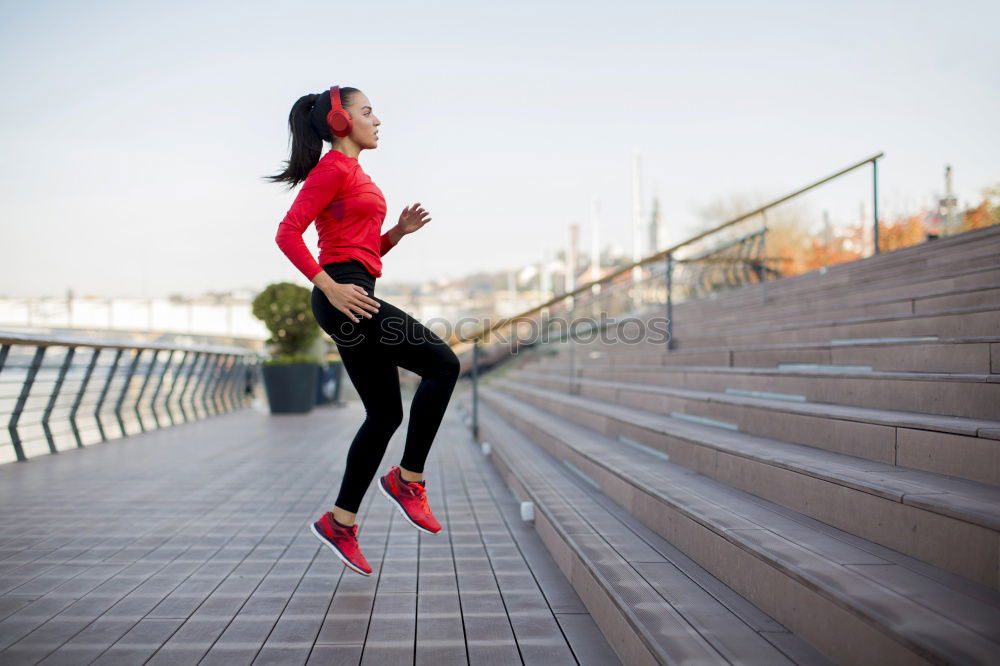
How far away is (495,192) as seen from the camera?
1738 centimetres

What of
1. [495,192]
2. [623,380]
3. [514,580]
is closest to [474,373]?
[623,380]

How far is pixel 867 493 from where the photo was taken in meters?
1.90

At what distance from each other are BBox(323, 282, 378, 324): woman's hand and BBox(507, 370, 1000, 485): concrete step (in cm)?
175

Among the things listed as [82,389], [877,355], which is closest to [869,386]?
[877,355]

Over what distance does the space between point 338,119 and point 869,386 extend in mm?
2375

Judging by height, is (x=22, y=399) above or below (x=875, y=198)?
below

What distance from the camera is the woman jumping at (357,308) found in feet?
7.75

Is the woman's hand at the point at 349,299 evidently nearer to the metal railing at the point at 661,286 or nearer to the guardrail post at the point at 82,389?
the metal railing at the point at 661,286

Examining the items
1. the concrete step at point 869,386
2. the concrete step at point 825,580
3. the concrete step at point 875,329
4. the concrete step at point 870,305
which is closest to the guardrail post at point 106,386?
the concrete step at point 875,329

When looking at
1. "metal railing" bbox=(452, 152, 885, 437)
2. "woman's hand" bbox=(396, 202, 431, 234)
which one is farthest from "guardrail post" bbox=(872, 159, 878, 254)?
"woman's hand" bbox=(396, 202, 431, 234)

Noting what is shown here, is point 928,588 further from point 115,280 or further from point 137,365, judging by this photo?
point 115,280

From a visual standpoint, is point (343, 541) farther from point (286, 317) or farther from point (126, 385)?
point (286, 317)

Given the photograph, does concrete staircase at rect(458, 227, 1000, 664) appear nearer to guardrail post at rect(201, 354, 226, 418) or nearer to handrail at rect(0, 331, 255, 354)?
handrail at rect(0, 331, 255, 354)

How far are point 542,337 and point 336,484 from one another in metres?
7.39
